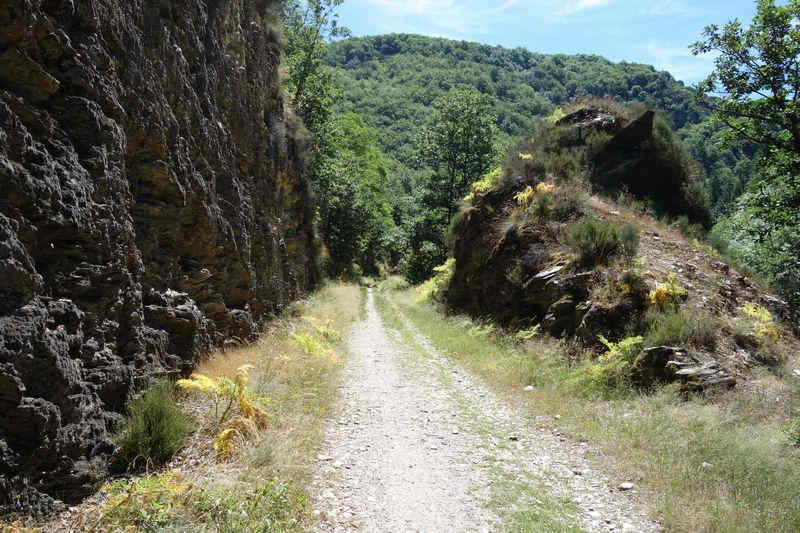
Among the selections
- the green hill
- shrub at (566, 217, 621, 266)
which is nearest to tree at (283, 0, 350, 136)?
shrub at (566, 217, 621, 266)

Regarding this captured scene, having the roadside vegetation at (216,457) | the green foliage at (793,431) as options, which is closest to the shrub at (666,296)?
the green foliage at (793,431)

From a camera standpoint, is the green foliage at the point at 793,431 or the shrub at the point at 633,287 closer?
the green foliage at the point at 793,431

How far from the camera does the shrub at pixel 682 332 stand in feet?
27.1

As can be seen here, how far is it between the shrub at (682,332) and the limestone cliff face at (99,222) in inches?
321

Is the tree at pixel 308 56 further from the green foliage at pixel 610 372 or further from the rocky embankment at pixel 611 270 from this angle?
the green foliage at pixel 610 372

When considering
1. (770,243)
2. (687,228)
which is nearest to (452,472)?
(687,228)

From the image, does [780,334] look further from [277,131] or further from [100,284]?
[277,131]

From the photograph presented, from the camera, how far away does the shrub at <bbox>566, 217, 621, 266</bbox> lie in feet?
A: 36.6

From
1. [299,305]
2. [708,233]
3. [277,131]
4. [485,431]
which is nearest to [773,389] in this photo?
[485,431]

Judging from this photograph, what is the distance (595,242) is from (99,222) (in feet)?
34.0

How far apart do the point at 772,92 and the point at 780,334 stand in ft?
16.1

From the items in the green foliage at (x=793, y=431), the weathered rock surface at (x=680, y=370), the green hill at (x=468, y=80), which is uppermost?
the green hill at (x=468, y=80)

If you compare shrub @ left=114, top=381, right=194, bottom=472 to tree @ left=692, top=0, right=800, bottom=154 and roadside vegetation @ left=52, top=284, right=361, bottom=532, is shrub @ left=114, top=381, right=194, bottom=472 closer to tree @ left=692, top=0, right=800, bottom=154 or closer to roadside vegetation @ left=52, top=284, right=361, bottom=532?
roadside vegetation @ left=52, top=284, right=361, bottom=532

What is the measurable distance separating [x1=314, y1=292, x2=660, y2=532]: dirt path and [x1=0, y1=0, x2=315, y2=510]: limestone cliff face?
8.32 ft
